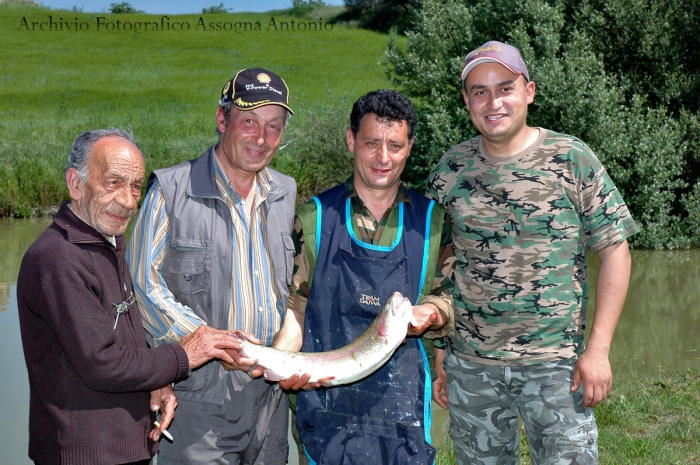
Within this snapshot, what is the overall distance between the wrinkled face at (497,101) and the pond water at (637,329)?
371 centimetres

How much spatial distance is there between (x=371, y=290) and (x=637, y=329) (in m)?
8.09

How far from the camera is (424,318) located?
138 inches

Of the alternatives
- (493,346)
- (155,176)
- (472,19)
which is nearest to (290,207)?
(155,176)

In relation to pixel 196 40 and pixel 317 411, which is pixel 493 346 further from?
pixel 196 40

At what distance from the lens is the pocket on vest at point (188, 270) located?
138 inches

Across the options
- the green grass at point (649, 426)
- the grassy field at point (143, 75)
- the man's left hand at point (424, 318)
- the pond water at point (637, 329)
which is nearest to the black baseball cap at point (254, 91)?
the man's left hand at point (424, 318)

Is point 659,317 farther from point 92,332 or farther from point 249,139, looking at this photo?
point 92,332

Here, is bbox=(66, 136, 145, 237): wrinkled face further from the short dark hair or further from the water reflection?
the water reflection

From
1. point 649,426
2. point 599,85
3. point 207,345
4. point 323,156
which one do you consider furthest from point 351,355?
point 323,156

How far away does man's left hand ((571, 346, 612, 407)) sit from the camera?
3660 mm

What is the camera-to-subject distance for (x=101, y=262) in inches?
118

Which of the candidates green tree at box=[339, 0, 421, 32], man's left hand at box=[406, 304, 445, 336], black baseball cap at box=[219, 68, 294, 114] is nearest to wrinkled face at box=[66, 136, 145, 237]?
black baseball cap at box=[219, 68, 294, 114]

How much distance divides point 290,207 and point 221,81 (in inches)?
1438

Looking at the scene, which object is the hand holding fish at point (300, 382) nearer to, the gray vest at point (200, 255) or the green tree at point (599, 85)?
the gray vest at point (200, 255)
